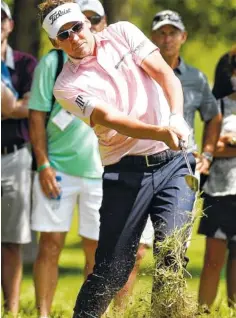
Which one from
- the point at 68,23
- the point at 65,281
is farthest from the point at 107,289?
the point at 65,281

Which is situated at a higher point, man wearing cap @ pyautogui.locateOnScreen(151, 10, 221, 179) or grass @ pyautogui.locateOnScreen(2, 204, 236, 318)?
man wearing cap @ pyautogui.locateOnScreen(151, 10, 221, 179)

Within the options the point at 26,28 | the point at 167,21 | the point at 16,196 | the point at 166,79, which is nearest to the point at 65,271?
the point at 26,28

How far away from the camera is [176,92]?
7.16 meters

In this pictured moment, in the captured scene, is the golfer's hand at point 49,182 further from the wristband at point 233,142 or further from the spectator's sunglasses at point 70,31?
the spectator's sunglasses at point 70,31

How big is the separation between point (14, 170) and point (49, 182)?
0.63 m

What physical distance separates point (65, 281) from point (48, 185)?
12.4ft

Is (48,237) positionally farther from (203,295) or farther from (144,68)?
(144,68)

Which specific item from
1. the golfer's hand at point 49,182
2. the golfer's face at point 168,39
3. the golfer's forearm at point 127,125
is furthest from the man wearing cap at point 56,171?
the golfer's forearm at point 127,125

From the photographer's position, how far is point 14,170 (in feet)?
32.3

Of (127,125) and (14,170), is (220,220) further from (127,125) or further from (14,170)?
(127,125)

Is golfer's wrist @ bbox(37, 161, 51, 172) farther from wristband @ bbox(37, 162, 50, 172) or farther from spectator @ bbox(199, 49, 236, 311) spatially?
spectator @ bbox(199, 49, 236, 311)

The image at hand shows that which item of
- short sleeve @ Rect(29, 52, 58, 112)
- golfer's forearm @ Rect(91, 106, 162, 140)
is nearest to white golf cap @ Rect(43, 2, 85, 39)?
golfer's forearm @ Rect(91, 106, 162, 140)

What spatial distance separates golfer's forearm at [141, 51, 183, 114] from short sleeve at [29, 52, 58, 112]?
1.96 m

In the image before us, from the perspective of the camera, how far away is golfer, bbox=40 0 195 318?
7.32 meters
